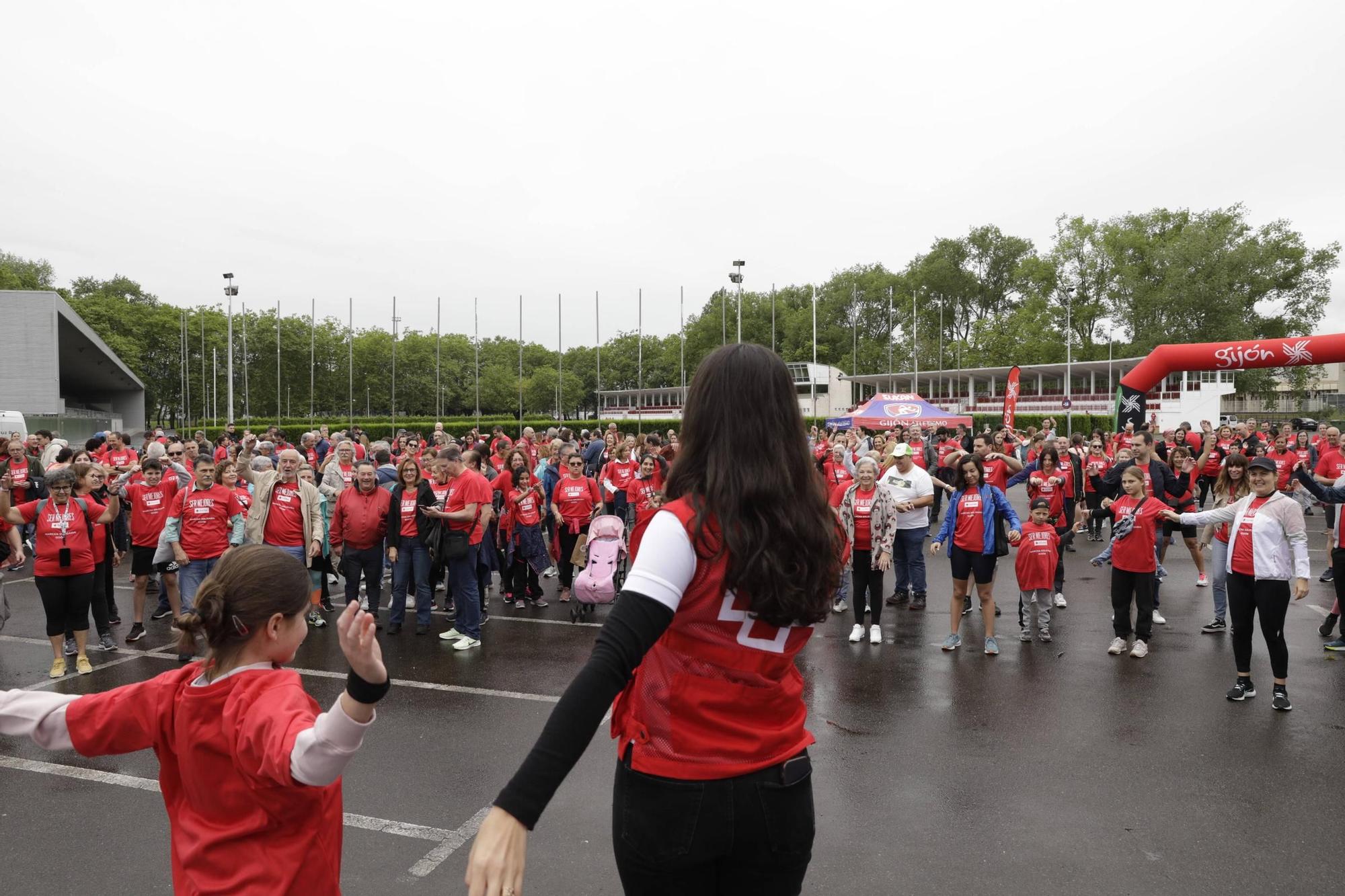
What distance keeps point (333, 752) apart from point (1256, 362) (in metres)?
25.0

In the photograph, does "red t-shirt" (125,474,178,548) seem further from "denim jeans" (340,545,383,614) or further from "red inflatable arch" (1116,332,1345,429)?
"red inflatable arch" (1116,332,1345,429)

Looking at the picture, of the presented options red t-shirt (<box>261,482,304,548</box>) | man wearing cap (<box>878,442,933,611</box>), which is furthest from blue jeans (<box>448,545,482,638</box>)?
man wearing cap (<box>878,442,933,611</box>)

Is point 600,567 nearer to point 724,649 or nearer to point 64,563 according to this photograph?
point 64,563

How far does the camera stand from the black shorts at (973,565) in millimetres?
7766

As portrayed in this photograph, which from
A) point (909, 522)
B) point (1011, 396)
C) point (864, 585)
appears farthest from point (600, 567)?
point (1011, 396)

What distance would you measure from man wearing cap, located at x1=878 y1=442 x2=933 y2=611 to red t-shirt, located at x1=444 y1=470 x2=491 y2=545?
420 cm

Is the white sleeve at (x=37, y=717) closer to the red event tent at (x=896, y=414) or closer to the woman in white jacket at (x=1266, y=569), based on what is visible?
the woman in white jacket at (x=1266, y=569)

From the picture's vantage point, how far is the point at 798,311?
84.8 m

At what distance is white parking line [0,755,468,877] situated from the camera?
4113mm

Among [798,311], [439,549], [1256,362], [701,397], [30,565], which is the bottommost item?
[30,565]

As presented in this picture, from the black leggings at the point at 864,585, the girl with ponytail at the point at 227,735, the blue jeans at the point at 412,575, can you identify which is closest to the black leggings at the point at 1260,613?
the black leggings at the point at 864,585

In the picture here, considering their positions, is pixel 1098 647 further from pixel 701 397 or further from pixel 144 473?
pixel 144 473

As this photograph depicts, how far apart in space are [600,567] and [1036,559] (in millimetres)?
4549

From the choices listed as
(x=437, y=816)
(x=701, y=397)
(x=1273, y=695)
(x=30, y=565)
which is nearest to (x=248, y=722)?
(x=701, y=397)
